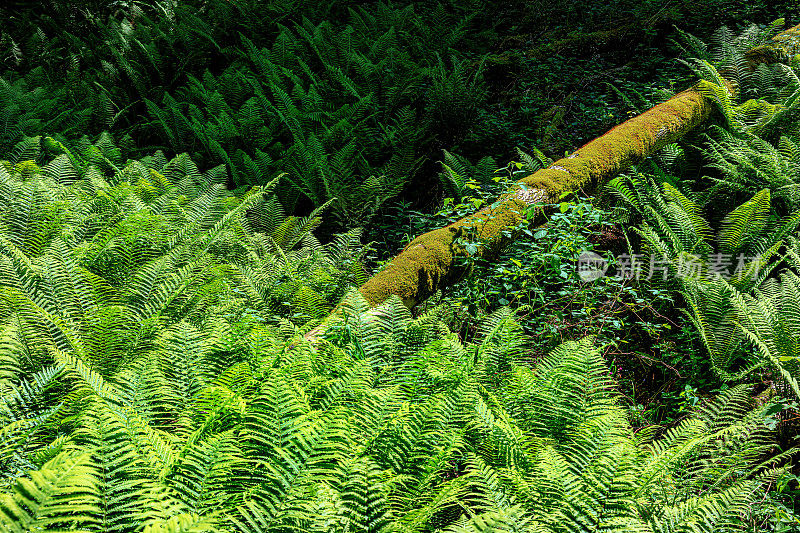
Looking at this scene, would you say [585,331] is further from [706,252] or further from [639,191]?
[639,191]

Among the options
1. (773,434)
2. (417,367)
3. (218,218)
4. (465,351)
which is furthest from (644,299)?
(218,218)

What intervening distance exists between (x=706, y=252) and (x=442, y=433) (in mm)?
3050

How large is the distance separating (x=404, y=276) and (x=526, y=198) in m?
1.34

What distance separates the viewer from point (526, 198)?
4500 millimetres

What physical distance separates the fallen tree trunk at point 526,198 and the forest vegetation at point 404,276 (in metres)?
0.03

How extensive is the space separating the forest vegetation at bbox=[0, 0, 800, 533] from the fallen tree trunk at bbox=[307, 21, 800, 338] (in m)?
0.03

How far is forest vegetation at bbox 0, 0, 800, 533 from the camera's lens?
87.7 inches

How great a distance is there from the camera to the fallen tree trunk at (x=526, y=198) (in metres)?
3.98

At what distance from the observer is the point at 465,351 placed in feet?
10.6

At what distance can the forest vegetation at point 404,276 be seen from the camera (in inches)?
87.7

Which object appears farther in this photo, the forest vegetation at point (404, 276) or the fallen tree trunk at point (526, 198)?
the fallen tree trunk at point (526, 198)

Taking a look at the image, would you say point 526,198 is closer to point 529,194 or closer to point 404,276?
point 529,194

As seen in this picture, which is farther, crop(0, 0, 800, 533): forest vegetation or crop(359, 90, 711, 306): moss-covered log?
crop(359, 90, 711, 306): moss-covered log

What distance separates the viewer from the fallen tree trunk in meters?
3.98
